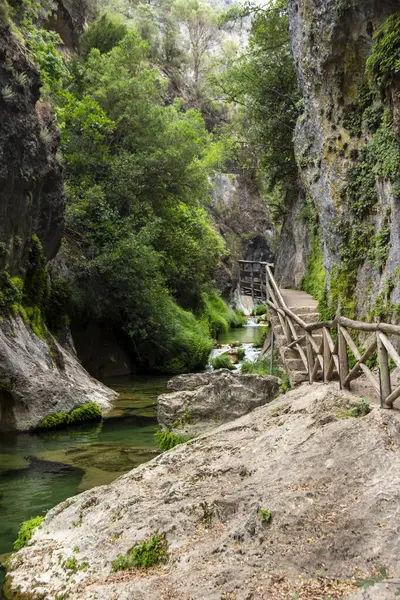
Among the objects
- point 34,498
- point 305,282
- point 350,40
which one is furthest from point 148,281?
point 34,498

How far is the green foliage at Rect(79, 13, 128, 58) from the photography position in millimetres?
29781

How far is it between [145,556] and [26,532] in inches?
77.6

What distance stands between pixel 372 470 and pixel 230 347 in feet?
74.5

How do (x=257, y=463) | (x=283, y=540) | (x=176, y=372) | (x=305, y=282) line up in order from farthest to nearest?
(x=176, y=372), (x=305, y=282), (x=257, y=463), (x=283, y=540)

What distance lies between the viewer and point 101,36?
97.6 ft

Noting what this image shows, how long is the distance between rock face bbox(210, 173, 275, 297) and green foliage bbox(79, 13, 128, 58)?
14537mm

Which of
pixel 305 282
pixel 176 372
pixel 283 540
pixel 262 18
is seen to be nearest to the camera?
pixel 283 540

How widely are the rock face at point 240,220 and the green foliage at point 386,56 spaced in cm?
3076

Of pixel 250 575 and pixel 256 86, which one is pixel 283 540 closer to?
pixel 250 575

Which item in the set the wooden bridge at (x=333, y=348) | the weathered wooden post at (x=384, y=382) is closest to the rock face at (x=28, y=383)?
the wooden bridge at (x=333, y=348)

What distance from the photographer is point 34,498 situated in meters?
7.92

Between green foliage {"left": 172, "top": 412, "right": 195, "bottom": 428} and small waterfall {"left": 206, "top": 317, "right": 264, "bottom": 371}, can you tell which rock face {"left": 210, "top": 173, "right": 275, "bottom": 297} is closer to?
small waterfall {"left": 206, "top": 317, "right": 264, "bottom": 371}

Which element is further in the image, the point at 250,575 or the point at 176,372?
the point at 176,372

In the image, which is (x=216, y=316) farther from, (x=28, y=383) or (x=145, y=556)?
(x=145, y=556)
